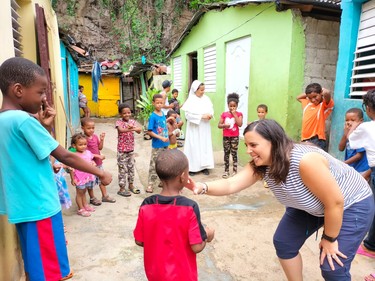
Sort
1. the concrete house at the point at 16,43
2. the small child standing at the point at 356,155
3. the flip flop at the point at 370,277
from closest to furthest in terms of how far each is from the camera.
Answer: the concrete house at the point at 16,43
the flip flop at the point at 370,277
the small child standing at the point at 356,155

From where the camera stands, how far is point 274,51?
5223 millimetres

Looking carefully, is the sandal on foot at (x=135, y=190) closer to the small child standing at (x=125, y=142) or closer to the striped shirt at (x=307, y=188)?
the small child standing at (x=125, y=142)

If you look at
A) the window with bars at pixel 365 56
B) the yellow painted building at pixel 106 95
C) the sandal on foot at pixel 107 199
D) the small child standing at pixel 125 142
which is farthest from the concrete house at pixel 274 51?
the yellow painted building at pixel 106 95

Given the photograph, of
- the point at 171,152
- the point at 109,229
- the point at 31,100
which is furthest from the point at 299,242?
the point at 109,229

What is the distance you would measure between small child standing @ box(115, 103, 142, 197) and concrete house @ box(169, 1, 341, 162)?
8.48 feet

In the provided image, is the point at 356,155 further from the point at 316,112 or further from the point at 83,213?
the point at 83,213

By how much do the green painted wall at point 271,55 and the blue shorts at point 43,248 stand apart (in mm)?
4108

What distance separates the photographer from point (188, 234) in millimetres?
1515

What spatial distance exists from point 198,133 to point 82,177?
2495mm

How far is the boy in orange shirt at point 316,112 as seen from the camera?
4211 mm

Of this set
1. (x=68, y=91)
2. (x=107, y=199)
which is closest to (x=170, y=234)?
(x=107, y=199)

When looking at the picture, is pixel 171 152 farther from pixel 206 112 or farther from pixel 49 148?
pixel 206 112

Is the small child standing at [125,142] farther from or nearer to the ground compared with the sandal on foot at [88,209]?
farther from the ground

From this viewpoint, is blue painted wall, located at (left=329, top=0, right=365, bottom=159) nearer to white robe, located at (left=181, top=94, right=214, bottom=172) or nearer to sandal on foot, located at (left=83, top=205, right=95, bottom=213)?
white robe, located at (left=181, top=94, right=214, bottom=172)
